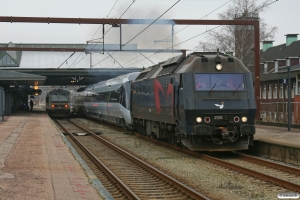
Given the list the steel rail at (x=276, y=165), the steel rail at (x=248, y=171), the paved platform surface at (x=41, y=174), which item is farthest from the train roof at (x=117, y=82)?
the steel rail at (x=276, y=165)

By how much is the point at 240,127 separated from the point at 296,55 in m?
35.6

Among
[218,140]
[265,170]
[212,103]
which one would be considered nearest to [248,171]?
[265,170]

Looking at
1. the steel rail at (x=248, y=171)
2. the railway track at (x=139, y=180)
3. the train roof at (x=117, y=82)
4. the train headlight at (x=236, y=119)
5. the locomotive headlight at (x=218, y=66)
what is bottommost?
the railway track at (x=139, y=180)

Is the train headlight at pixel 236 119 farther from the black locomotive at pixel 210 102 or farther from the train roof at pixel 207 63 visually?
the train roof at pixel 207 63

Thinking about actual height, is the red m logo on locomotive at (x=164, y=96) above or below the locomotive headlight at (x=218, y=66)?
below

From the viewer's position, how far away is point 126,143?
22.8 metres

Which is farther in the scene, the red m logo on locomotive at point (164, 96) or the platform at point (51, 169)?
the red m logo on locomotive at point (164, 96)

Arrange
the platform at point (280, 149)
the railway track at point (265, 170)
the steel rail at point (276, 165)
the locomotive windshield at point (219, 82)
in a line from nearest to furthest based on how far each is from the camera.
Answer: the railway track at point (265, 170)
the steel rail at point (276, 165)
the platform at point (280, 149)
the locomotive windshield at point (219, 82)

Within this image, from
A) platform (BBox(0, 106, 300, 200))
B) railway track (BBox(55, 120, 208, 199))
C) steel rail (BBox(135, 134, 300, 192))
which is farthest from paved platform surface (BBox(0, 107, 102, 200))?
steel rail (BBox(135, 134, 300, 192))

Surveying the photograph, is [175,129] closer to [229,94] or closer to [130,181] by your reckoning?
[229,94]

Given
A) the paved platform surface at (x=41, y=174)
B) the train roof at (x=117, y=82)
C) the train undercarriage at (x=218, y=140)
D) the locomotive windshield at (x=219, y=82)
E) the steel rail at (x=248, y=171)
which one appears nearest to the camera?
the paved platform surface at (x=41, y=174)

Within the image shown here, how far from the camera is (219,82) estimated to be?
16156 millimetres

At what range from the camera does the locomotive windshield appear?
631 inches

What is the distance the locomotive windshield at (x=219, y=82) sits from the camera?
1603 cm
